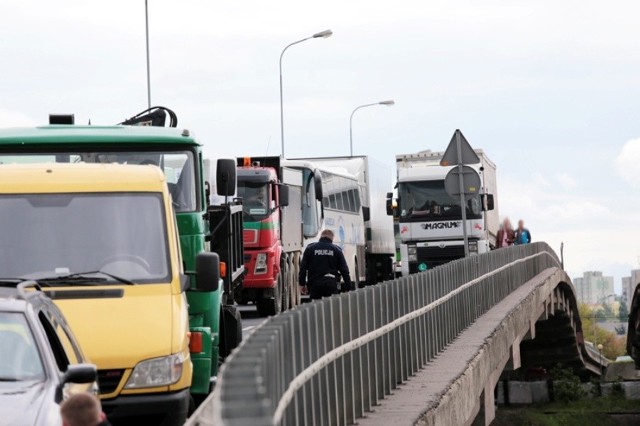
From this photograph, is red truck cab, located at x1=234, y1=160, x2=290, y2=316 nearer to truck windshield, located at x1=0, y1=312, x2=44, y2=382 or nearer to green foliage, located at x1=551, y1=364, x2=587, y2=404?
truck windshield, located at x1=0, y1=312, x2=44, y2=382

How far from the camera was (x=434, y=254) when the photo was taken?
1775 inches

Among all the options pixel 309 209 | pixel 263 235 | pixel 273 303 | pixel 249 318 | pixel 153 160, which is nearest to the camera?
pixel 153 160

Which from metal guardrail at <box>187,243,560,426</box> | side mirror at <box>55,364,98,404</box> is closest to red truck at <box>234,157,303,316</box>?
metal guardrail at <box>187,243,560,426</box>

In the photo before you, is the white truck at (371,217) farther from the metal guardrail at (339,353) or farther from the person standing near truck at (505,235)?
the metal guardrail at (339,353)

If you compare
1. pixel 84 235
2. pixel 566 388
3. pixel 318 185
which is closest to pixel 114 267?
pixel 84 235

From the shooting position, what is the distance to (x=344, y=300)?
1280cm

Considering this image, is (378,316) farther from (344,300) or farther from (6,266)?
(6,266)

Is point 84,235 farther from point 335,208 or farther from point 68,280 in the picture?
point 335,208

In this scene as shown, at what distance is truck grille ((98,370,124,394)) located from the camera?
Result: 35.8ft

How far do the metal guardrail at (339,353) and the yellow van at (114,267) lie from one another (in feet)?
3.08

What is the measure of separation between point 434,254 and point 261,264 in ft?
46.3

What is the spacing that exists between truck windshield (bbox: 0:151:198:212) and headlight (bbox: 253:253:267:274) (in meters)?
16.9

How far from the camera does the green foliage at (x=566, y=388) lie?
7456 centimetres

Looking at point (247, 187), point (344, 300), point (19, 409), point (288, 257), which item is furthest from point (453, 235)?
point (19, 409)
